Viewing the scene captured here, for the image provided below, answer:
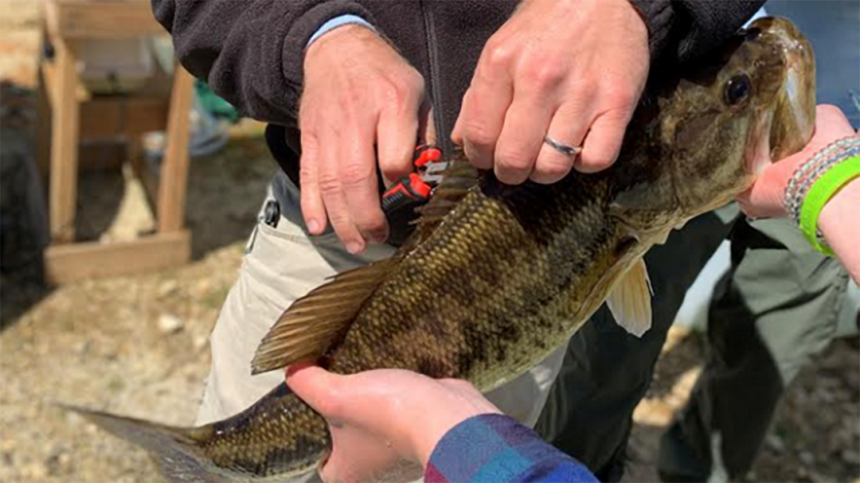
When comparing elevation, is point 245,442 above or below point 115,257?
above

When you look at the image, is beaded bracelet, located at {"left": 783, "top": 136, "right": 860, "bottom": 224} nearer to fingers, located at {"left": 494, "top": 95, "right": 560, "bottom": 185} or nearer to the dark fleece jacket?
the dark fleece jacket

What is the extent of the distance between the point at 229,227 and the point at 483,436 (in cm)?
402

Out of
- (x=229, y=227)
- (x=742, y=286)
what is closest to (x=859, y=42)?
(x=742, y=286)

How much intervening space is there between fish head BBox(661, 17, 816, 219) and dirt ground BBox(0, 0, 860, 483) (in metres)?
2.41

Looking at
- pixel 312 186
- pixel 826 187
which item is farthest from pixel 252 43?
pixel 826 187

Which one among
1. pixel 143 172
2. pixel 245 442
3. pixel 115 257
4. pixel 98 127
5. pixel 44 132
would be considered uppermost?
pixel 245 442

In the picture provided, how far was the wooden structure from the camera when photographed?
13.9 ft

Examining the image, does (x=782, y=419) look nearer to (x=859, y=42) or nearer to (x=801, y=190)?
(x=859, y=42)

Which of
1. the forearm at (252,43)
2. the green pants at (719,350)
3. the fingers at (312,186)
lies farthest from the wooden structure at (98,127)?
the fingers at (312,186)

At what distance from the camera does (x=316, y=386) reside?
1.75 metres

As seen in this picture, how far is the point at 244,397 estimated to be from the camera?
2377 millimetres

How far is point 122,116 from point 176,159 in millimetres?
405

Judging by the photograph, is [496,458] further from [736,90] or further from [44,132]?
[44,132]

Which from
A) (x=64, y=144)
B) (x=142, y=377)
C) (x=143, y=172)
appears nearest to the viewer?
(x=142, y=377)
